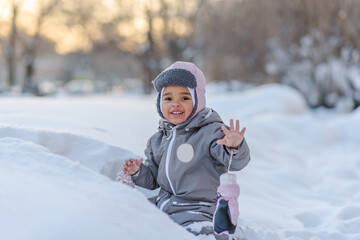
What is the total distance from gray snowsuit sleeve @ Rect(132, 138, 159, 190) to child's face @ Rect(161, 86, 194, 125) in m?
0.28

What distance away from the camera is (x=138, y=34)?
19.3 m

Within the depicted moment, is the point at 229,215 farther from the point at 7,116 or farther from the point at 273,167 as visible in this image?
the point at 273,167

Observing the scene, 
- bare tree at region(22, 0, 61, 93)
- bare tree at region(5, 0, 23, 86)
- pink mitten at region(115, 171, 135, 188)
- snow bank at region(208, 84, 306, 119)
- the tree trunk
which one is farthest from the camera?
bare tree at region(22, 0, 61, 93)

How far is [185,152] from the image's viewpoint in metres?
2.26

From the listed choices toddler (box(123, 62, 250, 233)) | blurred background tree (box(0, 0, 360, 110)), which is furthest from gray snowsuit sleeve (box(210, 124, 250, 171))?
blurred background tree (box(0, 0, 360, 110))

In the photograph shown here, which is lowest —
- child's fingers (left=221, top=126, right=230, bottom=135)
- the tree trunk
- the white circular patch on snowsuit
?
the white circular patch on snowsuit

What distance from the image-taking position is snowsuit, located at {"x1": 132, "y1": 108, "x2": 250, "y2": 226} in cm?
222

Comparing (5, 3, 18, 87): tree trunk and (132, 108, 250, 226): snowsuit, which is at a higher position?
(5, 3, 18, 87): tree trunk

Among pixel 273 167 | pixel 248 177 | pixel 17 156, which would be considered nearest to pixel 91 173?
pixel 17 156

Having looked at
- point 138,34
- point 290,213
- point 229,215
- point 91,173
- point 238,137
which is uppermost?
point 138,34

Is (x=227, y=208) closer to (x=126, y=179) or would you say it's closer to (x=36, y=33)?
(x=126, y=179)

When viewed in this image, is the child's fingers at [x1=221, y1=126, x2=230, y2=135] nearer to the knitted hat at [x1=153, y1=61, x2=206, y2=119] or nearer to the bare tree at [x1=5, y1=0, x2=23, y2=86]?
the knitted hat at [x1=153, y1=61, x2=206, y2=119]

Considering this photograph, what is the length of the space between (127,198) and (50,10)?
24486 millimetres

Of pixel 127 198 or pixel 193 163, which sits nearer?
pixel 127 198
